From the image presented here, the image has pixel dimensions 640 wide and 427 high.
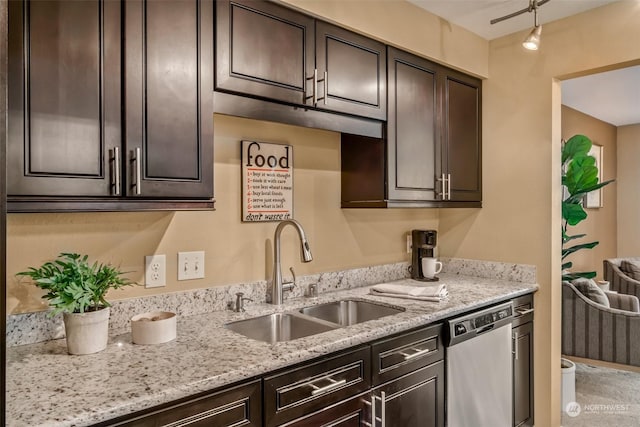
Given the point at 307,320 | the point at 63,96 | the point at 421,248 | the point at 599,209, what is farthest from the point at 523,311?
the point at 599,209

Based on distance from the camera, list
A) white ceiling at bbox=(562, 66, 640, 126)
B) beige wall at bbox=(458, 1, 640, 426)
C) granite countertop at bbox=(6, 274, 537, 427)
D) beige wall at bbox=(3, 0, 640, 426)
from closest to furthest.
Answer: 1. granite countertop at bbox=(6, 274, 537, 427)
2. beige wall at bbox=(3, 0, 640, 426)
3. beige wall at bbox=(458, 1, 640, 426)
4. white ceiling at bbox=(562, 66, 640, 126)

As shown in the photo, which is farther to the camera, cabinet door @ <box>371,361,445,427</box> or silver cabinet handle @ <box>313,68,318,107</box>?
silver cabinet handle @ <box>313,68,318,107</box>

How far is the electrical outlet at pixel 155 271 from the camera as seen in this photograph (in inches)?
68.5

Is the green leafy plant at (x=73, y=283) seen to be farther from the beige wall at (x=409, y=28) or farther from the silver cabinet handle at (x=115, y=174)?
the beige wall at (x=409, y=28)

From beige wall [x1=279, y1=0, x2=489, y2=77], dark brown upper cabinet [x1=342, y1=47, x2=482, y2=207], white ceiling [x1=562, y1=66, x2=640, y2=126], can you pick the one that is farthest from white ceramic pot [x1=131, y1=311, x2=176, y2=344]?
white ceiling [x1=562, y1=66, x2=640, y2=126]

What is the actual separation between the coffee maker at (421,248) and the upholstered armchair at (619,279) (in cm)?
349

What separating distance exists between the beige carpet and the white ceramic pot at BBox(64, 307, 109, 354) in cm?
288

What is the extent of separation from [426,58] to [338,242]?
1.18 metres

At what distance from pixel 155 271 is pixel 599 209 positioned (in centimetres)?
608

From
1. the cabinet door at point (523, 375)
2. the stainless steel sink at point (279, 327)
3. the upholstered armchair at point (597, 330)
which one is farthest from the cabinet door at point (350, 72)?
the upholstered armchair at point (597, 330)

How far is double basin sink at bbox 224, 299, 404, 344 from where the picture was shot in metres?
1.85

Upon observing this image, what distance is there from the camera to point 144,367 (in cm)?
128

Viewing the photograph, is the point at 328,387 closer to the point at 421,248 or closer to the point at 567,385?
the point at 421,248

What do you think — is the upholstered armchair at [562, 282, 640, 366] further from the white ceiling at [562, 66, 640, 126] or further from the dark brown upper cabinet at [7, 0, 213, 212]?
the dark brown upper cabinet at [7, 0, 213, 212]
